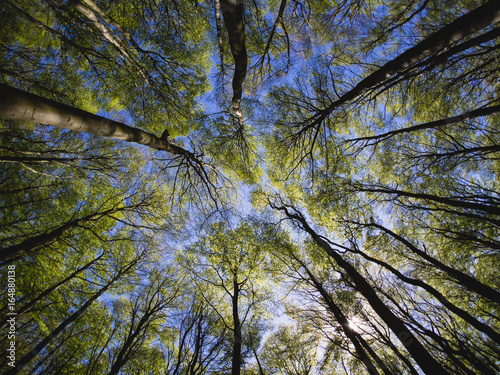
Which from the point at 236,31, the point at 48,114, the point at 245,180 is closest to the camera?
the point at 48,114

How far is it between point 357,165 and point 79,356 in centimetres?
1521

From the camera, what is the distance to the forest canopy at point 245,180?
15.6ft

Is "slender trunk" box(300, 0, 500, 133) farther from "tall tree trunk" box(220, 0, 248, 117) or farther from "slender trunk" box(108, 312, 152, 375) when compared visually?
"slender trunk" box(108, 312, 152, 375)

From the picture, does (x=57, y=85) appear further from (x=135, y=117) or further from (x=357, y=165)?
(x=357, y=165)

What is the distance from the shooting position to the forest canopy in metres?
4.76

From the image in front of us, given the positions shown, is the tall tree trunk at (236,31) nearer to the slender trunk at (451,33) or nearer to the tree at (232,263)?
the slender trunk at (451,33)

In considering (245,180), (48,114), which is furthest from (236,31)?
(245,180)

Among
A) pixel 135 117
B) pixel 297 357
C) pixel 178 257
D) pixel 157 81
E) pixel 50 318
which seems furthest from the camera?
pixel 297 357

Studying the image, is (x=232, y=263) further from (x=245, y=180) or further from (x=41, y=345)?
(x=41, y=345)

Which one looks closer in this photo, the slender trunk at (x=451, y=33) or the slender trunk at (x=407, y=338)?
the slender trunk at (x=451, y=33)

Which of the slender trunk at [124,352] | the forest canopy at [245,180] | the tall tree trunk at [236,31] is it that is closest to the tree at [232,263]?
the forest canopy at [245,180]

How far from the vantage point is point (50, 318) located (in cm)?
744

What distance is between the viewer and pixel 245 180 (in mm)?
8617

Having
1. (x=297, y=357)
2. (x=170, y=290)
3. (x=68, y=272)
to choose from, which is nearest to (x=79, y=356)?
(x=68, y=272)
